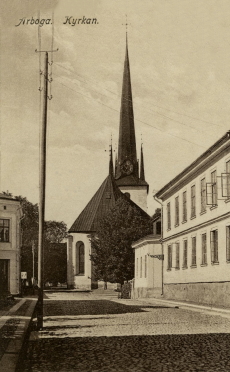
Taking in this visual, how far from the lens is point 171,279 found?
36688mm

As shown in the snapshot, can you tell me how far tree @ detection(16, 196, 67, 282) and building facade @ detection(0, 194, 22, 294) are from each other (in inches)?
1058

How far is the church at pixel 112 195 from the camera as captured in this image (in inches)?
2815

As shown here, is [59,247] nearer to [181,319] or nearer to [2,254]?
[2,254]

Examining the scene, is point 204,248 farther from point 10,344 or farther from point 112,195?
point 112,195

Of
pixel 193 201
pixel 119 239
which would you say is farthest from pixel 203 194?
pixel 119 239

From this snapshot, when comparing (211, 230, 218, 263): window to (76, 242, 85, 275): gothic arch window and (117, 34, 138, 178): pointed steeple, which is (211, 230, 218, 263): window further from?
(117, 34, 138, 178): pointed steeple

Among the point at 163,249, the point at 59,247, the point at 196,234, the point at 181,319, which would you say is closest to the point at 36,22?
the point at 181,319

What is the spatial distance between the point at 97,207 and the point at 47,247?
44.9 ft

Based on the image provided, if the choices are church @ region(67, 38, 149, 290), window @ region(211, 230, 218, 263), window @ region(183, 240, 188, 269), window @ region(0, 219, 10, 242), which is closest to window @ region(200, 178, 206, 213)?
window @ region(211, 230, 218, 263)

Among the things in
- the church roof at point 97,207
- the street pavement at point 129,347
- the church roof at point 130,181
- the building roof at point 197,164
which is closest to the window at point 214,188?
the building roof at point 197,164

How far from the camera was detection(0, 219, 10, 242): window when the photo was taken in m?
38.1

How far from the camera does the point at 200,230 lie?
29922 millimetres

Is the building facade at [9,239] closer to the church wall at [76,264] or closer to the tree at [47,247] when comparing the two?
the tree at [47,247]

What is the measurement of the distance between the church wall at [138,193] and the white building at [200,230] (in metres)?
43.9
